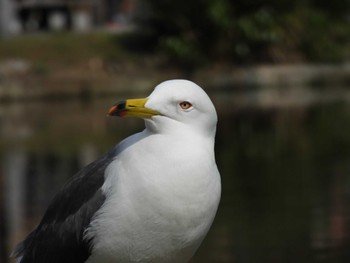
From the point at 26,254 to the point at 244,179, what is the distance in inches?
231

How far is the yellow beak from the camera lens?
3.42 m

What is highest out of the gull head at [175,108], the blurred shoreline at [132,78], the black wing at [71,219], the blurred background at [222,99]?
the gull head at [175,108]

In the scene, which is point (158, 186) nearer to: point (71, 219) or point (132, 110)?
point (132, 110)

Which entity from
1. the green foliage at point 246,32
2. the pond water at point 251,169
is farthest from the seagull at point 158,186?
the green foliage at point 246,32

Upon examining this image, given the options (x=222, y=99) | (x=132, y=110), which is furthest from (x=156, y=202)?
(x=222, y=99)

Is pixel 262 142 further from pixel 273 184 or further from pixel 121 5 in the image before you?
pixel 121 5

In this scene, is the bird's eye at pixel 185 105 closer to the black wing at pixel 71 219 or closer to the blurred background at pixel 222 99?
the black wing at pixel 71 219

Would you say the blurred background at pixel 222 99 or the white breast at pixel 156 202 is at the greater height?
the white breast at pixel 156 202

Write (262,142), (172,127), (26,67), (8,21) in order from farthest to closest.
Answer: (8,21)
(26,67)
(262,142)
(172,127)

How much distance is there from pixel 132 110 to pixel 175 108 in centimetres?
16

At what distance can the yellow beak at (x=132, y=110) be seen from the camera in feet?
11.2

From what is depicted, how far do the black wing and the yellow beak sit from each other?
1.22 feet

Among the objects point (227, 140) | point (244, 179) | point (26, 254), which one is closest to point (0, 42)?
point (227, 140)

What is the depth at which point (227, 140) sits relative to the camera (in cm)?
1341
